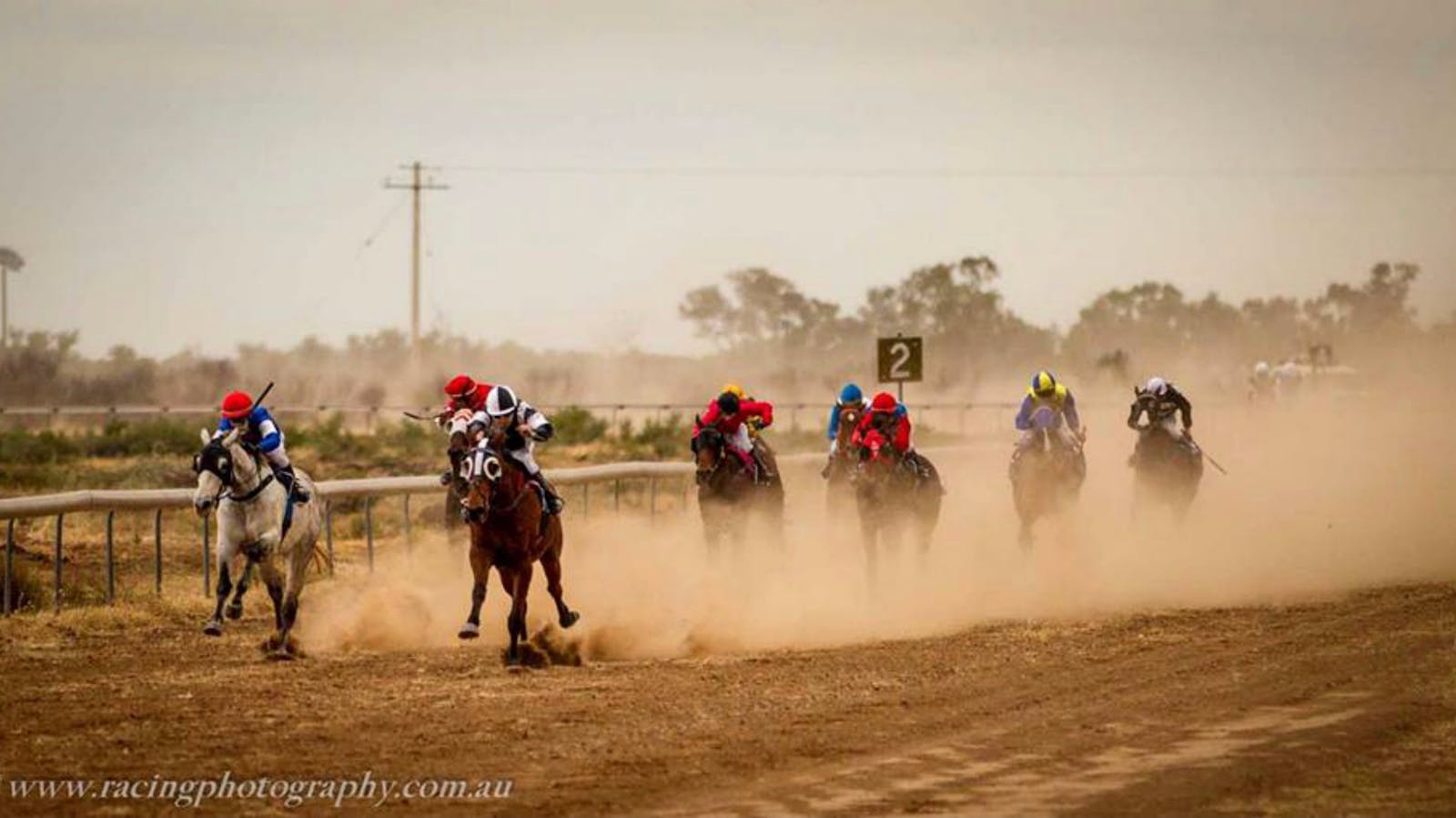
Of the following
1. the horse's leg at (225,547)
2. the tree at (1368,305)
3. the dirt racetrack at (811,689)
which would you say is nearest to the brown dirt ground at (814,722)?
the dirt racetrack at (811,689)

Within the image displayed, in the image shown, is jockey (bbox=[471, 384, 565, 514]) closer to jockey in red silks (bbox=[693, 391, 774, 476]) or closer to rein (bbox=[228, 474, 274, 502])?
rein (bbox=[228, 474, 274, 502])

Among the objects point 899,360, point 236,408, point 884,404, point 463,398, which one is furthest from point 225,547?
point 899,360

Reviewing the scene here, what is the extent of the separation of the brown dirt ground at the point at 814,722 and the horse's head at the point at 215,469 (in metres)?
1.26

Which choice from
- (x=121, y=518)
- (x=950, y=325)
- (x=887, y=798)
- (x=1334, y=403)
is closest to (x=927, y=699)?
(x=887, y=798)

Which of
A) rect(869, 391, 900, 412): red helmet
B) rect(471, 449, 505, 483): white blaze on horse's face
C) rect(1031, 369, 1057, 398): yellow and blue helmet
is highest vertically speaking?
rect(1031, 369, 1057, 398): yellow and blue helmet

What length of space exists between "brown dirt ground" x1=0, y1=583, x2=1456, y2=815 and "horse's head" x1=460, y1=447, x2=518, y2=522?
117cm

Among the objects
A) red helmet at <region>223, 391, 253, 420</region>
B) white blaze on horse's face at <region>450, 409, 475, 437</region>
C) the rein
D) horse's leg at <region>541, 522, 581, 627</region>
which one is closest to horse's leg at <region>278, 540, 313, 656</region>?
the rein

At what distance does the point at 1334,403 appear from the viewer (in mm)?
63094

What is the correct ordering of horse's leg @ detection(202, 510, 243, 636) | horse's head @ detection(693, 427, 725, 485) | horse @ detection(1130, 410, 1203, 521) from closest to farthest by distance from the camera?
horse's leg @ detection(202, 510, 243, 636), horse's head @ detection(693, 427, 725, 485), horse @ detection(1130, 410, 1203, 521)

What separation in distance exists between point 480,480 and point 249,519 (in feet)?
7.49

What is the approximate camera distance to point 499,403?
17.7 m

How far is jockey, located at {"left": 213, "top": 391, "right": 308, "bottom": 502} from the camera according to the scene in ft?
59.3

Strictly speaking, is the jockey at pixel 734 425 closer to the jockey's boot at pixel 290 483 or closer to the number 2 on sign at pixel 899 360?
the jockey's boot at pixel 290 483

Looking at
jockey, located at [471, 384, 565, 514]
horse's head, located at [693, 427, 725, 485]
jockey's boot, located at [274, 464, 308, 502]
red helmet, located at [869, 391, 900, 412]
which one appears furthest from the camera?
horse's head, located at [693, 427, 725, 485]
